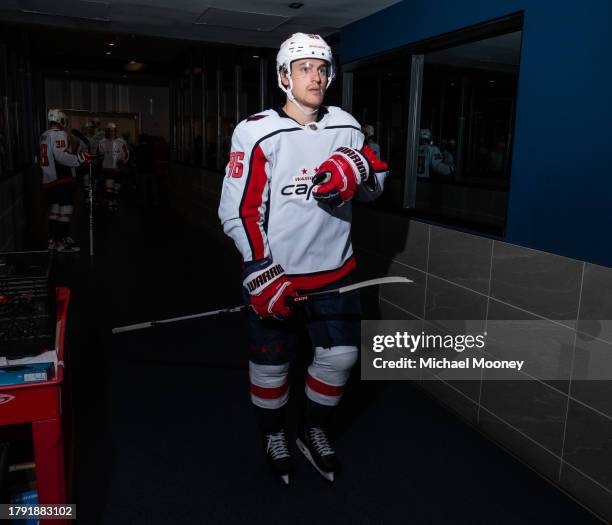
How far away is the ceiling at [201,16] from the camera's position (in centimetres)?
339

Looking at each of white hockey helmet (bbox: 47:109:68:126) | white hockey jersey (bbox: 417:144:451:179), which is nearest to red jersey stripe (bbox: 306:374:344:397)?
white hockey helmet (bbox: 47:109:68:126)

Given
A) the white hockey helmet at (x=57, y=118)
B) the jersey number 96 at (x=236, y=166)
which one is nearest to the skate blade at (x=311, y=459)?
the jersey number 96 at (x=236, y=166)

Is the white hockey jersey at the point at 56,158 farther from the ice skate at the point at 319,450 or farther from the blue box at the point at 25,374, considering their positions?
the blue box at the point at 25,374

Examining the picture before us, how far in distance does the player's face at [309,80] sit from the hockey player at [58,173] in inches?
174

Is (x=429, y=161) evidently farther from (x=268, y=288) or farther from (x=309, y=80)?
(x=268, y=288)

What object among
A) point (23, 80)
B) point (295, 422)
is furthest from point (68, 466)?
point (23, 80)

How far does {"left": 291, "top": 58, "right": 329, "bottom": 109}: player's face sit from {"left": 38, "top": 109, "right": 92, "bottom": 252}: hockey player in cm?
441

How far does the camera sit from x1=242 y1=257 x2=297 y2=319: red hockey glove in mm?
1897

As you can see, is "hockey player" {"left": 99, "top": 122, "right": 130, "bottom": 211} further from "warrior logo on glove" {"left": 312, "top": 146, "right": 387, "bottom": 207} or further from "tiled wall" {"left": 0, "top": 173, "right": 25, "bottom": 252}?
"warrior logo on glove" {"left": 312, "top": 146, "right": 387, "bottom": 207}

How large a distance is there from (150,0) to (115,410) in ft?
7.89

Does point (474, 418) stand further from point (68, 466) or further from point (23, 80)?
point (23, 80)

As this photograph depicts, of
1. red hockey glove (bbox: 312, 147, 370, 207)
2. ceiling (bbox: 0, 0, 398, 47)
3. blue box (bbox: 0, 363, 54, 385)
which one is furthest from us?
ceiling (bbox: 0, 0, 398, 47)

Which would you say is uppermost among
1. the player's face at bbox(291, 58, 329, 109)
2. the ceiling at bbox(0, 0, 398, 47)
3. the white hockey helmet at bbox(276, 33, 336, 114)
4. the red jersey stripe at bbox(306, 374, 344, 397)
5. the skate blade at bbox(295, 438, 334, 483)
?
the ceiling at bbox(0, 0, 398, 47)

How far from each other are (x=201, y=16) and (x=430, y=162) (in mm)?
4995
